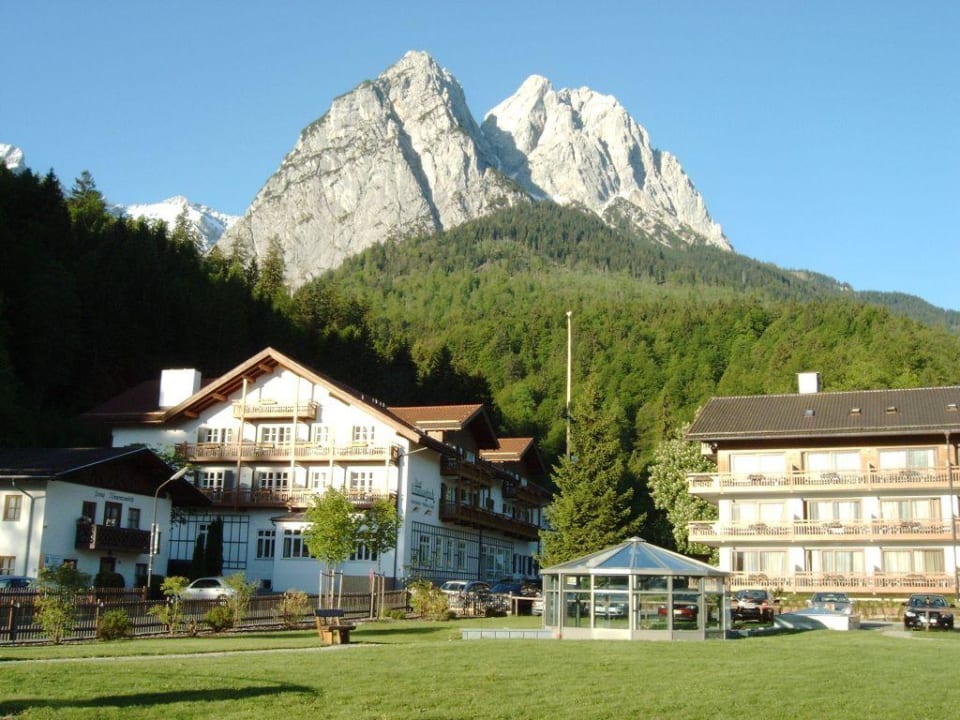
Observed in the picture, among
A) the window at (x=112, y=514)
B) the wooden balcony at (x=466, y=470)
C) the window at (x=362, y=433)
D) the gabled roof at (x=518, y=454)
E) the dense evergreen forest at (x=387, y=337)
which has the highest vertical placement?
the dense evergreen forest at (x=387, y=337)

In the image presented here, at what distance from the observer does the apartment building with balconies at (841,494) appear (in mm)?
49938

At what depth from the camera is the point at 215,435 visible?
58625 mm

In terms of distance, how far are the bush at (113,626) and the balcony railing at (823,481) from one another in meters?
32.8

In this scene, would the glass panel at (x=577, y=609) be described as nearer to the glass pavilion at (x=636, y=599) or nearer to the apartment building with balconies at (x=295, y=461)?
the glass pavilion at (x=636, y=599)

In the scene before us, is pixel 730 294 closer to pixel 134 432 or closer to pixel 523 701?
pixel 134 432

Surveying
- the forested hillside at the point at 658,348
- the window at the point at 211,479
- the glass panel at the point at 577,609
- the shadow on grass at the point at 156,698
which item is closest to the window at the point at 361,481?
the window at the point at 211,479

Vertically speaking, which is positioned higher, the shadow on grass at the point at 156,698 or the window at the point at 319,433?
the window at the point at 319,433

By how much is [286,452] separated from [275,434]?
1794mm

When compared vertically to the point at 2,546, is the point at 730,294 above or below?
above

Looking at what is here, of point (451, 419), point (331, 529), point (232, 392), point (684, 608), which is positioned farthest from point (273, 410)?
point (684, 608)

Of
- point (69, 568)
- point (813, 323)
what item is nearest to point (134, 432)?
point (69, 568)

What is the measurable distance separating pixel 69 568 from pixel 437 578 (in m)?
31.1

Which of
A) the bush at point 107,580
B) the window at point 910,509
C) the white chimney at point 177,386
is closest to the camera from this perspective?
the bush at point 107,580

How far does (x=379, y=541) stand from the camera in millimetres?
44031
